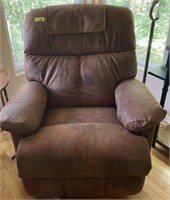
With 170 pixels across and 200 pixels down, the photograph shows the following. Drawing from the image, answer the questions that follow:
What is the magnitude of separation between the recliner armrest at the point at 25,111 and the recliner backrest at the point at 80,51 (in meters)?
0.16

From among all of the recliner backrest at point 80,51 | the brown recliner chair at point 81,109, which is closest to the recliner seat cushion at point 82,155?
the brown recliner chair at point 81,109

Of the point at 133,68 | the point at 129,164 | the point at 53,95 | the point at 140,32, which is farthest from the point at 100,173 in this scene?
the point at 140,32

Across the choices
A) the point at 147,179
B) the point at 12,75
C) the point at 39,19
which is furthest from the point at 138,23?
the point at 147,179

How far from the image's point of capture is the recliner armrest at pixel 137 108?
1062mm

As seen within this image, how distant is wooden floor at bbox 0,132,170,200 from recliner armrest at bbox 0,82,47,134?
547 mm

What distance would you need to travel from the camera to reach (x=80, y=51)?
1520mm

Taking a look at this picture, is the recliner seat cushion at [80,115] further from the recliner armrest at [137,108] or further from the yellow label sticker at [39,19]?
the yellow label sticker at [39,19]

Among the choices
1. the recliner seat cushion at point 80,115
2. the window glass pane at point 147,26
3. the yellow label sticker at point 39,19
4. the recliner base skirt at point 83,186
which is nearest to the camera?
the recliner base skirt at point 83,186

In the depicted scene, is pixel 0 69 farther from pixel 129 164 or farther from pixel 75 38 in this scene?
pixel 129 164

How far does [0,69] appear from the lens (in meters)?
1.59

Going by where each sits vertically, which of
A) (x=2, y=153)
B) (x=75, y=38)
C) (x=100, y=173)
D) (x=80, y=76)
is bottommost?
(x=2, y=153)

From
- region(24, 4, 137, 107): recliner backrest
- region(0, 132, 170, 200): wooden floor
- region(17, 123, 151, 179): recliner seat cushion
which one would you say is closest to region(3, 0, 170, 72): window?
region(24, 4, 137, 107): recliner backrest

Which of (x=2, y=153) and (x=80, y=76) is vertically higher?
(x=80, y=76)

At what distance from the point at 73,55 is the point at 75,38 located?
129 mm
